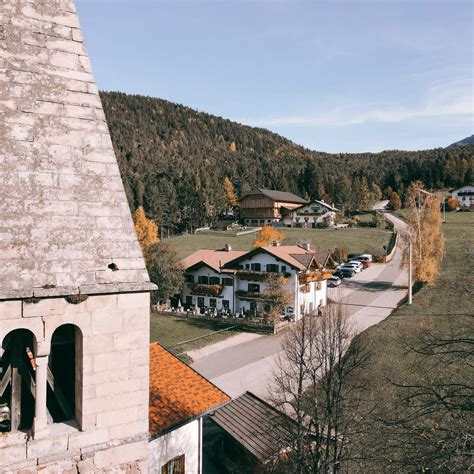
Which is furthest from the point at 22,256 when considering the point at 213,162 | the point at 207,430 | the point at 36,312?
the point at 213,162

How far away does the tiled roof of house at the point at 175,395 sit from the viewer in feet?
36.9

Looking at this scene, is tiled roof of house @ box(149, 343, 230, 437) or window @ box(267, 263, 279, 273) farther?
window @ box(267, 263, 279, 273)

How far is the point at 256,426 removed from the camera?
54.5 feet

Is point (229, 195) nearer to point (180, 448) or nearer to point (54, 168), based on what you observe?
point (180, 448)

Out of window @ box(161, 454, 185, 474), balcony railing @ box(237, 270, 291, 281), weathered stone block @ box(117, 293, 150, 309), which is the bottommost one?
window @ box(161, 454, 185, 474)

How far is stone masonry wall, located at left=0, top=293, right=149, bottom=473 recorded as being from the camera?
493 cm

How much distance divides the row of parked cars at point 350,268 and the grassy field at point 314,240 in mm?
4317

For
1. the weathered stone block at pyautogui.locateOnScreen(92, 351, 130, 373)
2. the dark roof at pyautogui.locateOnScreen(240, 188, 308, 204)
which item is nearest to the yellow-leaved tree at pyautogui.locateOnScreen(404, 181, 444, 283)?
the weathered stone block at pyautogui.locateOnScreen(92, 351, 130, 373)

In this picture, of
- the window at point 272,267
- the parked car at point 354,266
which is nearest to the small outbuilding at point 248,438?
the window at point 272,267

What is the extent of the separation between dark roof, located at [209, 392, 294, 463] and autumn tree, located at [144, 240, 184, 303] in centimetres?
2319

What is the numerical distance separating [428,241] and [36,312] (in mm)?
42500

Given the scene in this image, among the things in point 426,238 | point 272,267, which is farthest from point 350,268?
point 272,267

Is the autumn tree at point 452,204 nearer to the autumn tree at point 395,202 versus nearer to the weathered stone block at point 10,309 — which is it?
the autumn tree at point 395,202

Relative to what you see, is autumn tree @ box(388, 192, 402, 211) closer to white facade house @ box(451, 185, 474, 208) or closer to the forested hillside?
the forested hillside
